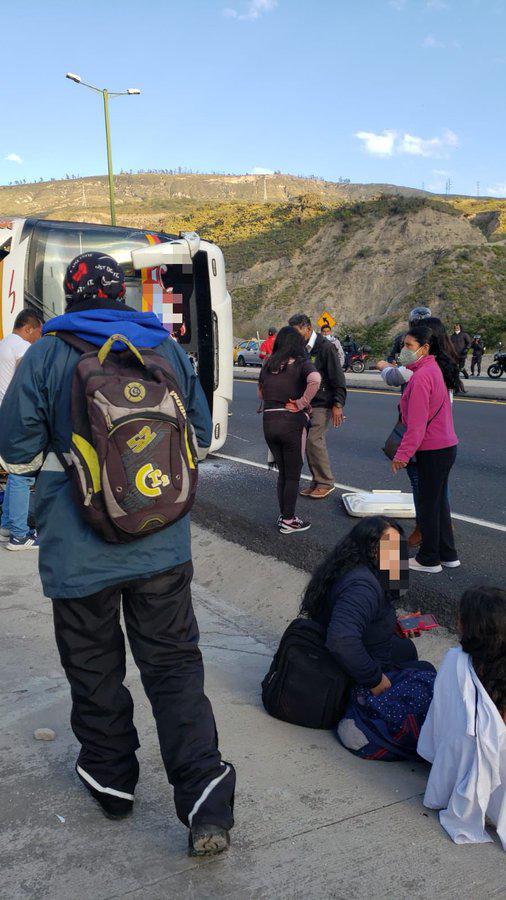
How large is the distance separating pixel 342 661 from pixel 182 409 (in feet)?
4.33

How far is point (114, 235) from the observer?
1015 cm

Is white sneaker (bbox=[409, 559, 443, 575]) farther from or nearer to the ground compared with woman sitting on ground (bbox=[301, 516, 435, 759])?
nearer to the ground

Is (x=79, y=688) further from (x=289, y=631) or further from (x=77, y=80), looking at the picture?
(x=77, y=80)

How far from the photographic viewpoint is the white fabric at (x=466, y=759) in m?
2.70

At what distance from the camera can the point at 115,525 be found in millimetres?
2477

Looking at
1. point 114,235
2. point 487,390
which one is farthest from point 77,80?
point 114,235

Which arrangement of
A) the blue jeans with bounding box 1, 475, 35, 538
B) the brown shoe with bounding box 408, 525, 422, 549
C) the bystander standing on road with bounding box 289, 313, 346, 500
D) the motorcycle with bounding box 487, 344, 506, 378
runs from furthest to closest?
the motorcycle with bounding box 487, 344, 506, 378, the bystander standing on road with bounding box 289, 313, 346, 500, the blue jeans with bounding box 1, 475, 35, 538, the brown shoe with bounding box 408, 525, 422, 549

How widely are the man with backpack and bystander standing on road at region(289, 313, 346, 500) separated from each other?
476 centimetres

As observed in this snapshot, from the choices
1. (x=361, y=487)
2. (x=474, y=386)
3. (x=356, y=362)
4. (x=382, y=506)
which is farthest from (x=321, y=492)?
Result: (x=356, y=362)

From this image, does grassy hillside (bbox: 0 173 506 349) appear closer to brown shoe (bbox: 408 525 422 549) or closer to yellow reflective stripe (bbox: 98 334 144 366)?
brown shoe (bbox: 408 525 422 549)

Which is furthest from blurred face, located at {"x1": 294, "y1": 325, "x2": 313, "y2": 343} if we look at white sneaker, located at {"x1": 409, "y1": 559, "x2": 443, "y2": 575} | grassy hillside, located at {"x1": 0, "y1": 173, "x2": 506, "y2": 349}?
grassy hillside, located at {"x1": 0, "y1": 173, "x2": 506, "y2": 349}

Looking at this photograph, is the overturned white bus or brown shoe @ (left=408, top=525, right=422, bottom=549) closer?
brown shoe @ (left=408, top=525, right=422, bottom=549)

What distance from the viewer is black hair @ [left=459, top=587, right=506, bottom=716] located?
2762 millimetres

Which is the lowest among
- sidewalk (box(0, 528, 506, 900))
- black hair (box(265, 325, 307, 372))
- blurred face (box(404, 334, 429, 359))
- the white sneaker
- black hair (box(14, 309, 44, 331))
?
the white sneaker
